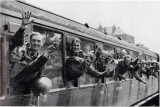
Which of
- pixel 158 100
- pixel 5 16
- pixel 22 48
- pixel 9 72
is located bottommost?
pixel 158 100

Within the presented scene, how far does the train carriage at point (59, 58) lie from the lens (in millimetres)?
3232

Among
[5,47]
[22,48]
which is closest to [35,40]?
[22,48]

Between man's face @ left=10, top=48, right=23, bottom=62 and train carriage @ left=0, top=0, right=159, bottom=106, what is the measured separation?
0.06m

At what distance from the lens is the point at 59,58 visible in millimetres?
4539

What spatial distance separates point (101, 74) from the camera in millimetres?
5801

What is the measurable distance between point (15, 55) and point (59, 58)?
1.31 m

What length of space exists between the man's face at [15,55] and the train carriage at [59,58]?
2.5 inches

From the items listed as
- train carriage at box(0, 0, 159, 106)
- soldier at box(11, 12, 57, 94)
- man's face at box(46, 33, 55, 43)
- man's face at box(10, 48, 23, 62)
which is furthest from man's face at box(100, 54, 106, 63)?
man's face at box(10, 48, 23, 62)

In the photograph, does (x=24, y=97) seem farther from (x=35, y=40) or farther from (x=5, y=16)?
(x=5, y=16)

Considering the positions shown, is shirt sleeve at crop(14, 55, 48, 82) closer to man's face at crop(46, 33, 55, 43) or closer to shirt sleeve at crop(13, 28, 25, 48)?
shirt sleeve at crop(13, 28, 25, 48)

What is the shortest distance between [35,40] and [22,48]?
23cm

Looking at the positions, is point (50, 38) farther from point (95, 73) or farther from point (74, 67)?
point (95, 73)

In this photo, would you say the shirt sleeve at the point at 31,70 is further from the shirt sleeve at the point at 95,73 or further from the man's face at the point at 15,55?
the shirt sleeve at the point at 95,73

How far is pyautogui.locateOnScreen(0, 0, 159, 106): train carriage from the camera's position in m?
3.23
